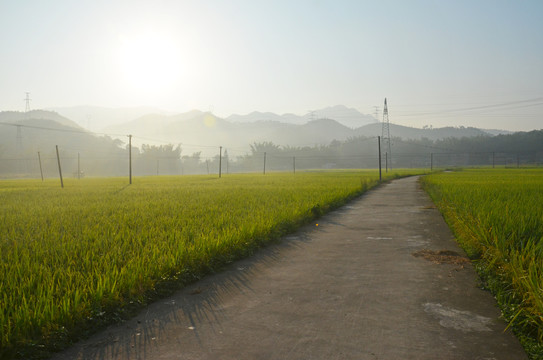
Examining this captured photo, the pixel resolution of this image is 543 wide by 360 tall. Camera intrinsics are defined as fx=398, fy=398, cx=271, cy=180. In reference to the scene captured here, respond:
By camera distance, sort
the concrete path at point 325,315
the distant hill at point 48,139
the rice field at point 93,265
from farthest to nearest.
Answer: the distant hill at point 48,139 → the rice field at point 93,265 → the concrete path at point 325,315

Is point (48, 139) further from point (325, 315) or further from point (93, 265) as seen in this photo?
point (325, 315)

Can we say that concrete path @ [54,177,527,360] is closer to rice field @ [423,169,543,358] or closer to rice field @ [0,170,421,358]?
rice field @ [423,169,543,358]

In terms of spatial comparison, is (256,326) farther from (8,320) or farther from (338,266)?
(338,266)

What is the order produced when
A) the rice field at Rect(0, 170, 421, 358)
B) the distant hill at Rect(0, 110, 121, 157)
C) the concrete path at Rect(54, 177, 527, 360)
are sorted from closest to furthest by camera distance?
the concrete path at Rect(54, 177, 527, 360) → the rice field at Rect(0, 170, 421, 358) → the distant hill at Rect(0, 110, 121, 157)

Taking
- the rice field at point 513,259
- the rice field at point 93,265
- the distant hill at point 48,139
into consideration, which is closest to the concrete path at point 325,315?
the rice field at point 513,259

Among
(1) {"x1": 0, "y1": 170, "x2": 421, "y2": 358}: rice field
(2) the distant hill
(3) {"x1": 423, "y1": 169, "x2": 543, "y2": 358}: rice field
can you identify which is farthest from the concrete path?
(2) the distant hill

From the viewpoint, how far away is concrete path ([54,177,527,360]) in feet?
11.5

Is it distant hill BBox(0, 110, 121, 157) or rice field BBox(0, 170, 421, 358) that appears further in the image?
distant hill BBox(0, 110, 121, 157)

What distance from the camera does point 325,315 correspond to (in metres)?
4.31

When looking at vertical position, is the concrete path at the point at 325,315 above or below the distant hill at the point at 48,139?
below

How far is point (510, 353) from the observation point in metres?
3.43

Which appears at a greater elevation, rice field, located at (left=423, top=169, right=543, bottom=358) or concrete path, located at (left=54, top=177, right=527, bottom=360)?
rice field, located at (left=423, top=169, right=543, bottom=358)

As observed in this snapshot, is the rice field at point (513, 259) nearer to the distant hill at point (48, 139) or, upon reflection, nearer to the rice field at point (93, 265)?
the rice field at point (93, 265)

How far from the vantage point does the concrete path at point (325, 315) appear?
11.5 feet
